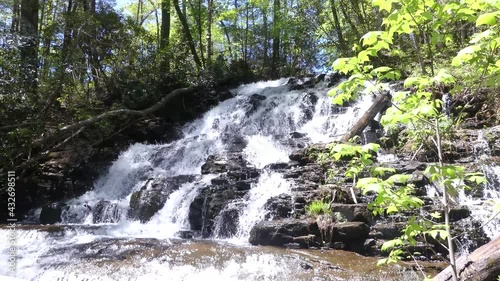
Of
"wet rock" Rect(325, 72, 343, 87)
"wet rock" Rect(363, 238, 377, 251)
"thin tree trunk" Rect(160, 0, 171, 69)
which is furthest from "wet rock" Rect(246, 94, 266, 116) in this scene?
"wet rock" Rect(363, 238, 377, 251)

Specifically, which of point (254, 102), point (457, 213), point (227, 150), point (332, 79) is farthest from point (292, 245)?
point (332, 79)

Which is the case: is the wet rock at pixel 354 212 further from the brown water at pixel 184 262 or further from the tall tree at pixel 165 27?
the tall tree at pixel 165 27

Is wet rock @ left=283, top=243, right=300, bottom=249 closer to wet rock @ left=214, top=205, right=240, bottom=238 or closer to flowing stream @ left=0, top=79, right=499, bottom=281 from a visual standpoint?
flowing stream @ left=0, top=79, right=499, bottom=281

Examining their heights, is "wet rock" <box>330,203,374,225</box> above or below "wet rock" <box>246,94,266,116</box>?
below

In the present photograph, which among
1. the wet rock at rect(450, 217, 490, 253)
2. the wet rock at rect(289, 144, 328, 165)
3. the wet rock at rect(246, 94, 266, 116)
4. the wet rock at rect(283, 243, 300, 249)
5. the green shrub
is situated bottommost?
the wet rock at rect(283, 243, 300, 249)

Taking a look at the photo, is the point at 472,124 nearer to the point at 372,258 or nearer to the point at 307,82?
the point at 372,258

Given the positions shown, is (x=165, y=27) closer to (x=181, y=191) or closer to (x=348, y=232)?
(x=181, y=191)

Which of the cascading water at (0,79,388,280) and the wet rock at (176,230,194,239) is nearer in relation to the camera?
the cascading water at (0,79,388,280)

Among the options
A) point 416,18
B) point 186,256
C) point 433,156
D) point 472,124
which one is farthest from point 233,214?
point 472,124

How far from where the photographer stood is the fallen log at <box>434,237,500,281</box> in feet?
9.41

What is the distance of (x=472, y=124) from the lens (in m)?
9.84

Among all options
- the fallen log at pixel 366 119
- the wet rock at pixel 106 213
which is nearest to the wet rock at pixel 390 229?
the fallen log at pixel 366 119

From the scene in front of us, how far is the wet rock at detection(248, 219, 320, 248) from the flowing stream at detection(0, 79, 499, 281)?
0.32 m

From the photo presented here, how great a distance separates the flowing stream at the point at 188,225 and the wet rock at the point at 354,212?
0.87 metres
